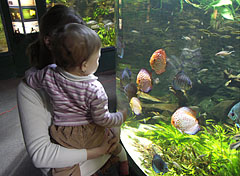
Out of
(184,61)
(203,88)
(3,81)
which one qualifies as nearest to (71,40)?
(184,61)

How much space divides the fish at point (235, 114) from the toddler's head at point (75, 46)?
3.11 ft

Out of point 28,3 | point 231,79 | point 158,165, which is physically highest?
point 28,3

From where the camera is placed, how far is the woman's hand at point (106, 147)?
115cm

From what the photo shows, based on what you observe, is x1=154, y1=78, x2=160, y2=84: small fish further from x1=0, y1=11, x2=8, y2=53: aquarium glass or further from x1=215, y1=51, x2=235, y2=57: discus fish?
x1=0, y1=11, x2=8, y2=53: aquarium glass

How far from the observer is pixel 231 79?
122 cm

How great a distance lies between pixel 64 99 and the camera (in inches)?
41.3

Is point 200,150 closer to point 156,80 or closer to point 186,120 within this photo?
point 186,120

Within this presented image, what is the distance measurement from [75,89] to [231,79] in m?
0.96

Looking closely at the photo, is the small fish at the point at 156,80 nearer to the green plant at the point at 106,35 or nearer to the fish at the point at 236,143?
the fish at the point at 236,143

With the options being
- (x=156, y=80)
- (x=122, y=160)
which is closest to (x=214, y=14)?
(x=156, y=80)

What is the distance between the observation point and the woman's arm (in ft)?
3.47

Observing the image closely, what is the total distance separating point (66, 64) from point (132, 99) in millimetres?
965

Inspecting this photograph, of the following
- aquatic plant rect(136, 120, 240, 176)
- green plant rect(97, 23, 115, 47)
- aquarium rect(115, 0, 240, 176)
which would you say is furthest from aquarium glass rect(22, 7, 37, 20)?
aquatic plant rect(136, 120, 240, 176)

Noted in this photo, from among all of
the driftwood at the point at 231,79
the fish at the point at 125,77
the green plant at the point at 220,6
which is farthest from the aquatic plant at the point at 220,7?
the fish at the point at 125,77
